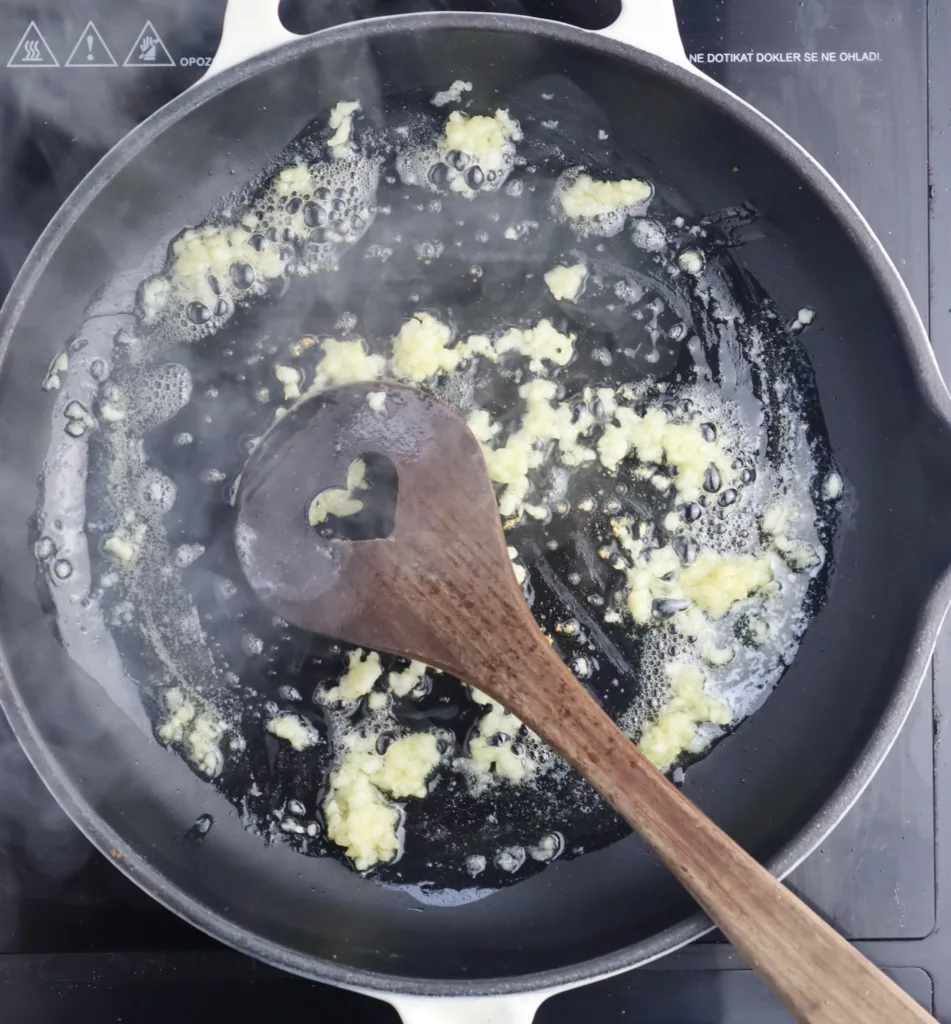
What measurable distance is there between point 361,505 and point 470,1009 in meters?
0.57

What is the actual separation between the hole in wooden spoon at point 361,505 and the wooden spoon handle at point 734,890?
293 millimetres

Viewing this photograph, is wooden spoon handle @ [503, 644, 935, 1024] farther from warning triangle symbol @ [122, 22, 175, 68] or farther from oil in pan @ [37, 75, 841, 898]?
warning triangle symbol @ [122, 22, 175, 68]

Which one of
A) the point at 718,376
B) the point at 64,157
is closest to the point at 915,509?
the point at 718,376

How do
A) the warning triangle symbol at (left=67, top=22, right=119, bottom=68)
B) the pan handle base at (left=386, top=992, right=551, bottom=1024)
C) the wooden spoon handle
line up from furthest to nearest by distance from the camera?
the warning triangle symbol at (left=67, top=22, right=119, bottom=68) → the pan handle base at (left=386, top=992, right=551, bottom=1024) → the wooden spoon handle

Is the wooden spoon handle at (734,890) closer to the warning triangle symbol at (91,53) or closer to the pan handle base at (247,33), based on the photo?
the pan handle base at (247,33)

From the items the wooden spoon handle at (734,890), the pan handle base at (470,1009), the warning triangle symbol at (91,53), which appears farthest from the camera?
the warning triangle symbol at (91,53)

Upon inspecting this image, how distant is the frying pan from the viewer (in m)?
0.86

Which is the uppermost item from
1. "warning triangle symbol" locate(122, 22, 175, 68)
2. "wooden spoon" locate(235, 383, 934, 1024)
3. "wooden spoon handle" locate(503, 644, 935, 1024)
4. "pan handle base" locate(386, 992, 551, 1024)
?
"warning triangle symbol" locate(122, 22, 175, 68)

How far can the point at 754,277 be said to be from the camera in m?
1.01

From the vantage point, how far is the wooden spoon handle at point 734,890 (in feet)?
2.21

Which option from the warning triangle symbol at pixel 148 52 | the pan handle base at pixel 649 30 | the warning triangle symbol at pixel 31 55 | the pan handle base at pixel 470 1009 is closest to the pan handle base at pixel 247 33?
the warning triangle symbol at pixel 148 52

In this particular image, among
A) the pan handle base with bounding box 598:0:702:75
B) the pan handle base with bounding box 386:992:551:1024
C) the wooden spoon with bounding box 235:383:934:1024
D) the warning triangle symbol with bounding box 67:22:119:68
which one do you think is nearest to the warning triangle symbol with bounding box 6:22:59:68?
the warning triangle symbol with bounding box 67:22:119:68

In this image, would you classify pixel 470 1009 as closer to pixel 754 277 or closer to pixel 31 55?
pixel 754 277

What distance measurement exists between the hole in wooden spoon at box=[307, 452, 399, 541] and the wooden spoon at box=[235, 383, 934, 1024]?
0.03ft
